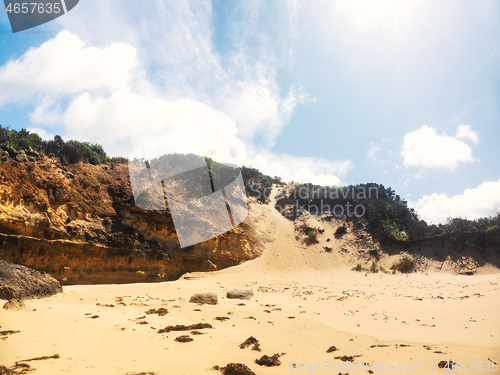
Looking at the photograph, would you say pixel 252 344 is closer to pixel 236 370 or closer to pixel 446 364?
pixel 236 370

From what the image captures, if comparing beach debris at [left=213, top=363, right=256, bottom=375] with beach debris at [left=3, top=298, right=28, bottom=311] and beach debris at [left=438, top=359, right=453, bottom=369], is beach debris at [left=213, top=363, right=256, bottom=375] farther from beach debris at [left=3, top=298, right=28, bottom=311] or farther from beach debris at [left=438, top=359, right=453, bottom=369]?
beach debris at [left=3, top=298, right=28, bottom=311]

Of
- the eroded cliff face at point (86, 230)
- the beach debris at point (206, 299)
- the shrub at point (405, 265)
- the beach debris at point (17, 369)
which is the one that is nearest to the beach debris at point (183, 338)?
the beach debris at point (17, 369)

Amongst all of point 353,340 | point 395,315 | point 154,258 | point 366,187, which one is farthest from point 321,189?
point 353,340

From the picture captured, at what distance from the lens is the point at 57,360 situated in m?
3.36

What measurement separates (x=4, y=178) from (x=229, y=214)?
13483mm

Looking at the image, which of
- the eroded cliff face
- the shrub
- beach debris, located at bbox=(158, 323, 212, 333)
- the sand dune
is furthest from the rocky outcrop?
the shrub

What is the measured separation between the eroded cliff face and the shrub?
39.9ft

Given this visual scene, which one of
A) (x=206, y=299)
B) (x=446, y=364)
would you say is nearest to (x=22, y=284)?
(x=206, y=299)

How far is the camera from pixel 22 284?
7.26 meters

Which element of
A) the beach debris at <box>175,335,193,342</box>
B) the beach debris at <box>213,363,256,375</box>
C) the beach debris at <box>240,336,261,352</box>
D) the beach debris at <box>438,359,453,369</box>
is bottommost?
the beach debris at <box>240,336,261,352</box>

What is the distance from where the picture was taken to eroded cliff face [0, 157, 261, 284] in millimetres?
10344

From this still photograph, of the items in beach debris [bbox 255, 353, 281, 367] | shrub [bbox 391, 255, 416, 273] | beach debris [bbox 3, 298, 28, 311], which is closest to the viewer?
beach debris [bbox 255, 353, 281, 367]

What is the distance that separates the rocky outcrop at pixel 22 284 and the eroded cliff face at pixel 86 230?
9.49 ft

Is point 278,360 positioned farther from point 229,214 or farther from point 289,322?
point 229,214
